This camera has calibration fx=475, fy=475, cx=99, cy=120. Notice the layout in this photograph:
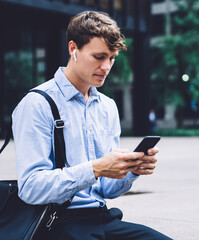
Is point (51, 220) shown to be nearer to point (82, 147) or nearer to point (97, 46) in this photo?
point (82, 147)

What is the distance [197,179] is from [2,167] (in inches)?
Result: 175

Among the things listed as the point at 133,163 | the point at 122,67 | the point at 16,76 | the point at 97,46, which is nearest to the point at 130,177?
the point at 133,163

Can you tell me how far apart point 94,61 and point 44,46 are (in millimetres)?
25493

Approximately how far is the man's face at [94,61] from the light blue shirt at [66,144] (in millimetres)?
106

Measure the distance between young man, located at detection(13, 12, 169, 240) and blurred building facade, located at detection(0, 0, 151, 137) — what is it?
20.9 metres

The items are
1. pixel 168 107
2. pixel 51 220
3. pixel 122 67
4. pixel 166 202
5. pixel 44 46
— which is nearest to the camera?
pixel 51 220

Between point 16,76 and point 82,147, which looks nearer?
point 82,147

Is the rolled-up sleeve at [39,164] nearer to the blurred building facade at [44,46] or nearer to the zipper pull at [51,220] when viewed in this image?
the zipper pull at [51,220]

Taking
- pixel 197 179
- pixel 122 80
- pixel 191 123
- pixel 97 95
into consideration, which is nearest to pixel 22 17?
pixel 122 80

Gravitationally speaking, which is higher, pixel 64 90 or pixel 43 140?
pixel 64 90

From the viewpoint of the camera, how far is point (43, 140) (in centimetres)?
237

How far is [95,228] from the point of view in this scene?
253 centimetres

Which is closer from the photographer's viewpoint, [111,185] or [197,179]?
[111,185]

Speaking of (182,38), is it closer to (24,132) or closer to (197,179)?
(197,179)
